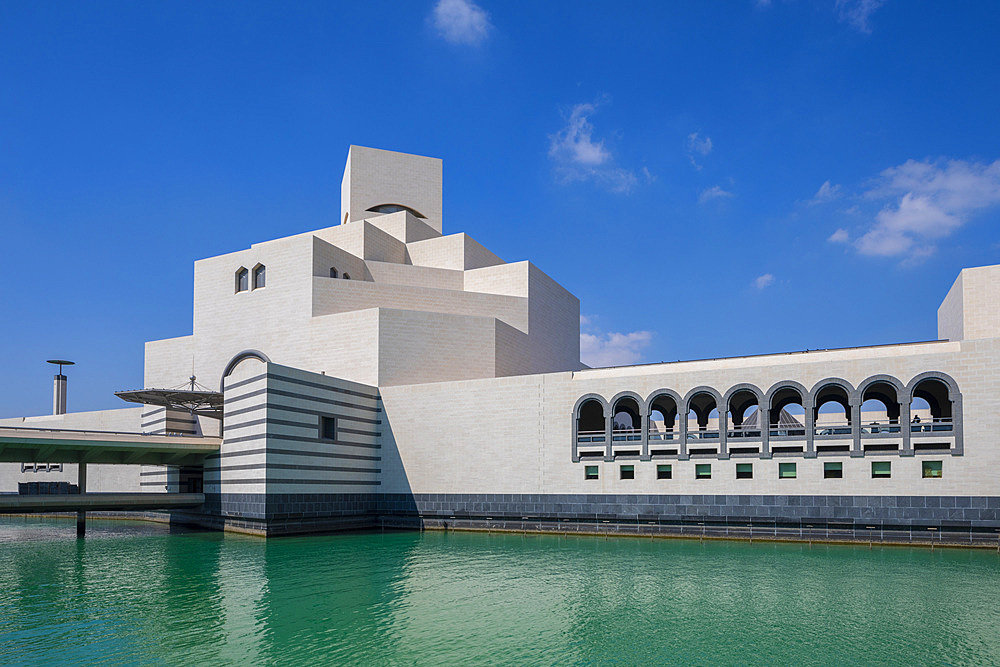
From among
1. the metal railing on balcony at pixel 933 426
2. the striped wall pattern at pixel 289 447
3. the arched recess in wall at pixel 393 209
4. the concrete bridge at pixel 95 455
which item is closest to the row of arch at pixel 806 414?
the metal railing on balcony at pixel 933 426

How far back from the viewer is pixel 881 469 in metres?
32.8

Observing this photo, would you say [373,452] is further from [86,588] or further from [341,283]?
[86,588]

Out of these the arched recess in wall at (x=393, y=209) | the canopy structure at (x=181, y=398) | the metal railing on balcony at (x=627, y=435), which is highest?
the arched recess in wall at (x=393, y=209)

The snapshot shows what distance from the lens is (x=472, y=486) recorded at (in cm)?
4075

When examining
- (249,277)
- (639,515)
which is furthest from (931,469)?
(249,277)

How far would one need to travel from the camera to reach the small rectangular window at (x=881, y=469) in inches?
1288

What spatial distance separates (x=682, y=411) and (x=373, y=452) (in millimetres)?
17245

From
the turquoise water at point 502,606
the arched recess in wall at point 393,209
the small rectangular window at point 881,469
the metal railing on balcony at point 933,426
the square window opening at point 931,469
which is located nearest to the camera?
the turquoise water at point 502,606

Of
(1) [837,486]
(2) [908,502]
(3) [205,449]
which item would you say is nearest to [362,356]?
(3) [205,449]

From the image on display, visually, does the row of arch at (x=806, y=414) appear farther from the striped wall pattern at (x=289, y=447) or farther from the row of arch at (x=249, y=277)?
the row of arch at (x=249, y=277)

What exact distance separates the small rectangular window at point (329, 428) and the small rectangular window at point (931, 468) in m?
27.5

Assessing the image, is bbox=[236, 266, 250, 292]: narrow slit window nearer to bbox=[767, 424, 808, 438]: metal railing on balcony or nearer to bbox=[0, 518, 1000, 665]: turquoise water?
bbox=[0, 518, 1000, 665]: turquoise water

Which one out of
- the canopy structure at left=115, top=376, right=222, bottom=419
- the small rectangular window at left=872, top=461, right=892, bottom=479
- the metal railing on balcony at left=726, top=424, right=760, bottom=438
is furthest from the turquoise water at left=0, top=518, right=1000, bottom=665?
the canopy structure at left=115, top=376, right=222, bottom=419

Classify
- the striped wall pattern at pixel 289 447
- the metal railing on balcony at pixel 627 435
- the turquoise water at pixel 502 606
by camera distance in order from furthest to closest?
the metal railing on balcony at pixel 627 435, the striped wall pattern at pixel 289 447, the turquoise water at pixel 502 606
